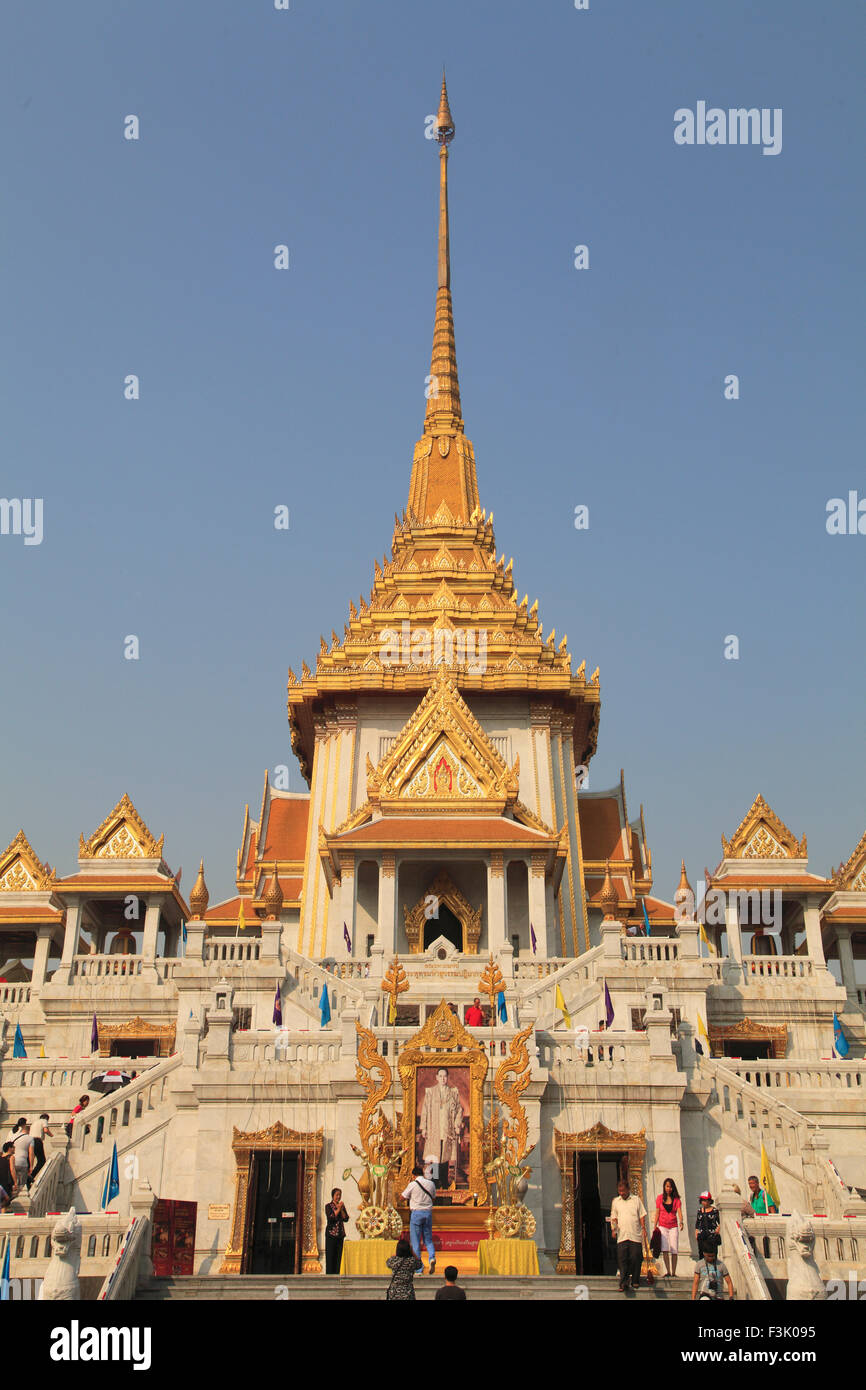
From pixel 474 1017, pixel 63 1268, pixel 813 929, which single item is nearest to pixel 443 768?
pixel 813 929

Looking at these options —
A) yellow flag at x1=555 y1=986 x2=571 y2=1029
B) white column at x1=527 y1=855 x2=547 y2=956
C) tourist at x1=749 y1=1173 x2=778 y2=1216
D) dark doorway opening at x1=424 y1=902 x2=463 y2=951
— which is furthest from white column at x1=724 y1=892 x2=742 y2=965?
tourist at x1=749 y1=1173 x2=778 y2=1216

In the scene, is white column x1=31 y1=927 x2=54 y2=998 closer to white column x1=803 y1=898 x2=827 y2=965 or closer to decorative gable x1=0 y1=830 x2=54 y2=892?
decorative gable x1=0 y1=830 x2=54 y2=892

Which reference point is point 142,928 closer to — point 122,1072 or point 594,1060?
point 122,1072

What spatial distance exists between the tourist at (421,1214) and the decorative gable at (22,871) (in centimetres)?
2425

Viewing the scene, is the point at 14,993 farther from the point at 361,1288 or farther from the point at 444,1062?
the point at 361,1288

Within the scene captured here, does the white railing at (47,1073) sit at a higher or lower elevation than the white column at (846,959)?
lower

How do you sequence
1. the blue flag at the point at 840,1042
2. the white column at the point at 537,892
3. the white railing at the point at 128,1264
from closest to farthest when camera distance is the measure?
the white railing at the point at 128,1264 < the blue flag at the point at 840,1042 < the white column at the point at 537,892

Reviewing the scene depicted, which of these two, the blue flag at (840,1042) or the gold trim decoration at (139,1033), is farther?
the gold trim decoration at (139,1033)

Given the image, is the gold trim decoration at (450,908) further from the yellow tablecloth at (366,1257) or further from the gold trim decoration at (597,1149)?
the yellow tablecloth at (366,1257)

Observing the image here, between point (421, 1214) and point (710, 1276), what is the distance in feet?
11.9

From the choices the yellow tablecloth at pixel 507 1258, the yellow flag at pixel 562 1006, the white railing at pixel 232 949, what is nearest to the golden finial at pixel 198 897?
the white railing at pixel 232 949

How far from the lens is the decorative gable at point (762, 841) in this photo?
3778 centimetres

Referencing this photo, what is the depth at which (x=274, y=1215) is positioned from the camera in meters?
21.2
